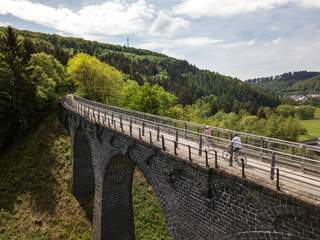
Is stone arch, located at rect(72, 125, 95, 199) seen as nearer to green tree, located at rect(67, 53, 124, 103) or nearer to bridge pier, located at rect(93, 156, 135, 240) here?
bridge pier, located at rect(93, 156, 135, 240)

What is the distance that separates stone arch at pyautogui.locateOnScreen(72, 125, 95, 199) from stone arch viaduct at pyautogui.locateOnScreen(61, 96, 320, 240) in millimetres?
9369

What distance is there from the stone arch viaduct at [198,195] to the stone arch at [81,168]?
30.7 feet

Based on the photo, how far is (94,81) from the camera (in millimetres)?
65375

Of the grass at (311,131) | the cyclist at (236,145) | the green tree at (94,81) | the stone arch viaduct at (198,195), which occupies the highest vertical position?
the green tree at (94,81)

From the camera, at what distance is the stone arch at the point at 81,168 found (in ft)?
127

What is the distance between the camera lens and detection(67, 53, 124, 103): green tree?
212 feet

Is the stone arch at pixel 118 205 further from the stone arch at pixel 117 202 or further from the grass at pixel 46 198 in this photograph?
the grass at pixel 46 198

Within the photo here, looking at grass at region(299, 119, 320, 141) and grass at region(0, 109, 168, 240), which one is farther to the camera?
grass at region(299, 119, 320, 141)

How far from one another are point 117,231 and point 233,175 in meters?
21.2

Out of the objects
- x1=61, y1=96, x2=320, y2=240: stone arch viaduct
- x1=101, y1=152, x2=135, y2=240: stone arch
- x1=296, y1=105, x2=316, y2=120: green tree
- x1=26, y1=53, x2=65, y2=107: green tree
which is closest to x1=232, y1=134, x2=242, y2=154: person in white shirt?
x1=61, y1=96, x2=320, y2=240: stone arch viaduct

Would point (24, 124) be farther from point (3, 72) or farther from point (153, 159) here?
point (153, 159)

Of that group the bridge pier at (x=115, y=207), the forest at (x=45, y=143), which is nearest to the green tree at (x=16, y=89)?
the forest at (x=45, y=143)

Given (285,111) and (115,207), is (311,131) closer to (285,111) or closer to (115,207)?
(285,111)

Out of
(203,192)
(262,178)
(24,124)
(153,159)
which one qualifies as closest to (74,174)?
(24,124)
